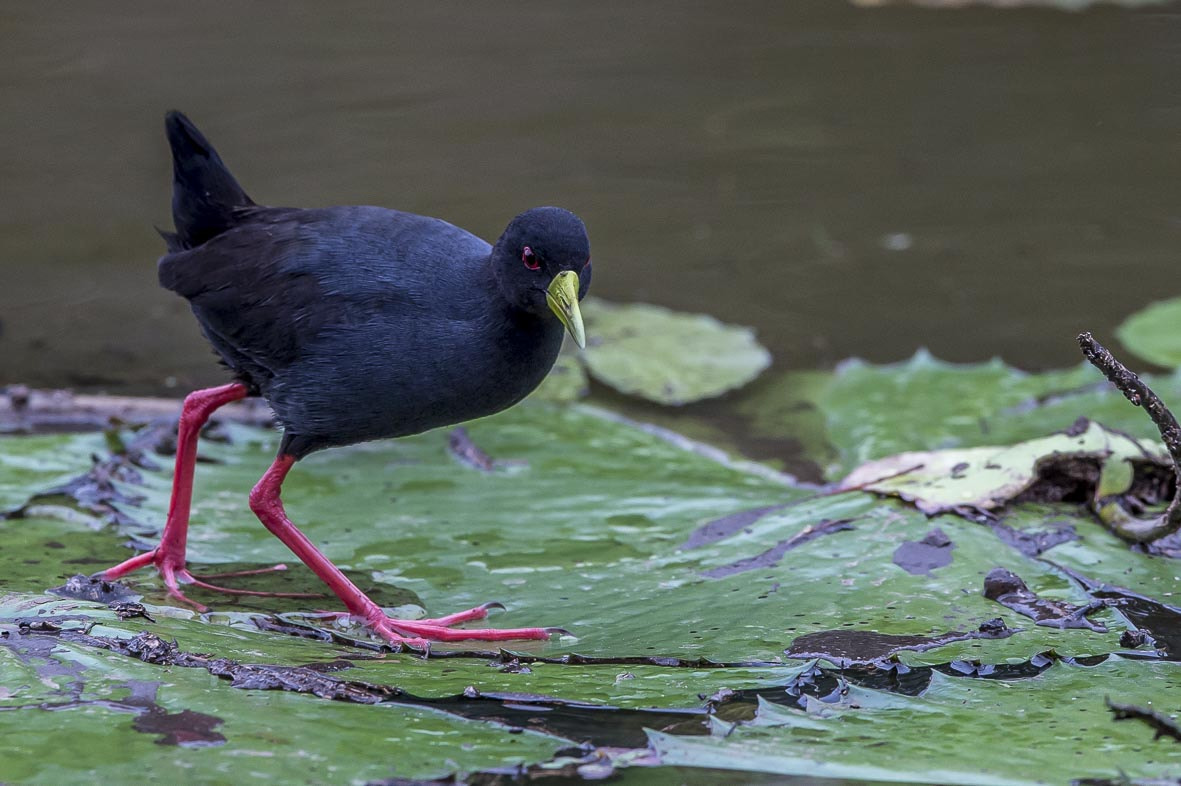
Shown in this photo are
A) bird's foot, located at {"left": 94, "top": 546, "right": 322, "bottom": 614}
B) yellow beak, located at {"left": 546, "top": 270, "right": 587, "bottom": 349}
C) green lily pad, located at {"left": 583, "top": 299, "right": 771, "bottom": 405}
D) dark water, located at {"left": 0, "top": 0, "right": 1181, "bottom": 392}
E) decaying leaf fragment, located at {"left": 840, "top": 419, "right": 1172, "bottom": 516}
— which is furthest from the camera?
dark water, located at {"left": 0, "top": 0, "right": 1181, "bottom": 392}

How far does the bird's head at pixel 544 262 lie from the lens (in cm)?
287

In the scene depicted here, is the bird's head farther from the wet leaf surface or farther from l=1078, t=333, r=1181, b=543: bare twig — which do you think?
l=1078, t=333, r=1181, b=543: bare twig

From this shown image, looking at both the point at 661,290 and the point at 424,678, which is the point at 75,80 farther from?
the point at 424,678

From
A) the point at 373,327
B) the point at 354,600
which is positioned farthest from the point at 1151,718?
the point at 373,327

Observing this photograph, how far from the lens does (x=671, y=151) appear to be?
6.96 meters

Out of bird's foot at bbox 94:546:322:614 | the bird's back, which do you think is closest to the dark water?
the bird's back

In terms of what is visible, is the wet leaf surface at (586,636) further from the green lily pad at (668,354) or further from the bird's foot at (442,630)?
the green lily pad at (668,354)

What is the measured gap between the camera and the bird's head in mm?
2869

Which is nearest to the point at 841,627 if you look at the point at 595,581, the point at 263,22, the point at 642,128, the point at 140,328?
the point at 595,581

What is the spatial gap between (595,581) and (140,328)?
3.26m

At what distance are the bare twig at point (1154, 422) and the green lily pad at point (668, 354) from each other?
191 cm

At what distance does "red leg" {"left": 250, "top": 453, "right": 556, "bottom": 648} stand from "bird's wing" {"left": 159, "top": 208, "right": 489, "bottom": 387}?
30 cm

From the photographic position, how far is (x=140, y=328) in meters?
5.50

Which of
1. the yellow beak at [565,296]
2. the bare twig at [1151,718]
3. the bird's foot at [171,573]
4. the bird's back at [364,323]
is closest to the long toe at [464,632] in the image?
the bird's foot at [171,573]
